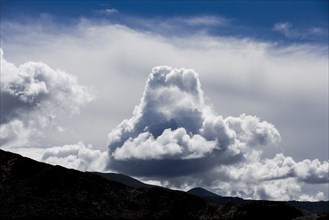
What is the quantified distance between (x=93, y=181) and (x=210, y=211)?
2347 cm

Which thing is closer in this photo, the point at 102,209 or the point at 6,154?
the point at 102,209

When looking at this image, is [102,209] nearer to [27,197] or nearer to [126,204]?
[126,204]

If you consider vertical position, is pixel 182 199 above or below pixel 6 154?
below

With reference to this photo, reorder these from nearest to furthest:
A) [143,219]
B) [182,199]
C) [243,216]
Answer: [243,216]
[143,219]
[182,199]

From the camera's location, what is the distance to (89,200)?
264ft

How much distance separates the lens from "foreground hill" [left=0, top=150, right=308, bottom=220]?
76312 mm

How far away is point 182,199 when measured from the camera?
297ft

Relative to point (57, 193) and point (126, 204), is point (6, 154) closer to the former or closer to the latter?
point (57, 193)

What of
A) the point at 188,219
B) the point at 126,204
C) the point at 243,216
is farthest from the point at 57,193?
the point at 243,216

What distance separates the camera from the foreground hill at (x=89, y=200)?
250 ft

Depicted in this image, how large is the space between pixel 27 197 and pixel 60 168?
1117cm

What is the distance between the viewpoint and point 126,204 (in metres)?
86.0

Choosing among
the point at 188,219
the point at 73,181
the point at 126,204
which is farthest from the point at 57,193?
the point at 188,219

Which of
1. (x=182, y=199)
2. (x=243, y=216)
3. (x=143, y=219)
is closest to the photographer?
(x=243, y=216)
